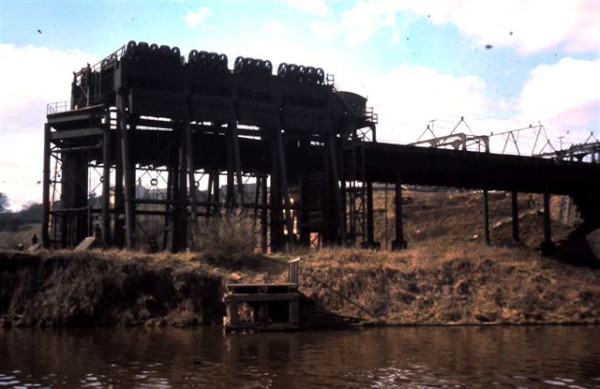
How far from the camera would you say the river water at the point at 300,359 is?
53.8 ft

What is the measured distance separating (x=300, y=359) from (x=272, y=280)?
1506cm

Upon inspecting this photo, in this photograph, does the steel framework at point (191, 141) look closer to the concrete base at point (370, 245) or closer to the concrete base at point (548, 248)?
the concrete base at point (370, 245)

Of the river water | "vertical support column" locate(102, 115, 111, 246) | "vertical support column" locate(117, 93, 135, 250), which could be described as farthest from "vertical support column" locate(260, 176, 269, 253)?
the river water

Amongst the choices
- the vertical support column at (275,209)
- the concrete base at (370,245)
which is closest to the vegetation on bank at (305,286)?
the concrete base at (370,245)

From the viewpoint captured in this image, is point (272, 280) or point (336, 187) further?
point (336, 187)

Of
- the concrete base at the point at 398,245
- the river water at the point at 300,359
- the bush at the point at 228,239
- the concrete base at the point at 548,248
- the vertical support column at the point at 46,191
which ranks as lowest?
the river water at the point at 300,359

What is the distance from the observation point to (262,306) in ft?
99.8

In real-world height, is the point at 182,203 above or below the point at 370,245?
above

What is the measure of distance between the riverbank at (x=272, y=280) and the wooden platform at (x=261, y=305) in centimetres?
164

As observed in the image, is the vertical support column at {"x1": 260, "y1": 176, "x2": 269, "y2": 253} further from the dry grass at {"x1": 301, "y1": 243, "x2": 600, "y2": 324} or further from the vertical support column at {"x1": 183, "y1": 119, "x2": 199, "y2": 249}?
the dry grass at {"x1": 301, "y1": 243, "x2": 600, "y2": 324}

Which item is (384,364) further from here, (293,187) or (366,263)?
(293,187)

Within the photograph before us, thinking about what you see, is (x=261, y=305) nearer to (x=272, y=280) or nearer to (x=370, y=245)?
(x=272, y=280)

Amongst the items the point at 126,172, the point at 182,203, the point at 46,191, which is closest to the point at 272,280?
the point at 126,172

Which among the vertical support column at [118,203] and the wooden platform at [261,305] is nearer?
the wooden platform at [261,305]
